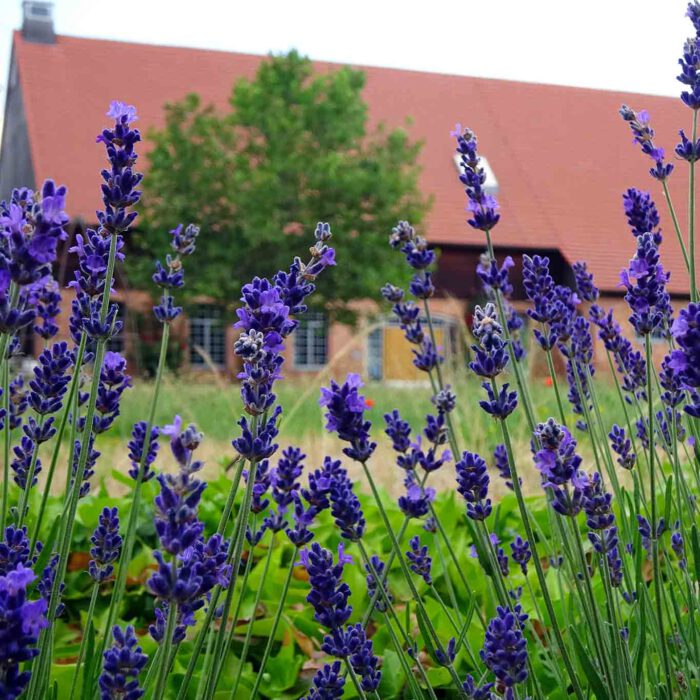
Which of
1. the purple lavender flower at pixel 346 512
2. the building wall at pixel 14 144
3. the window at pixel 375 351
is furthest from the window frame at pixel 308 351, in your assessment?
the purple lavender flower at pixel 346 512

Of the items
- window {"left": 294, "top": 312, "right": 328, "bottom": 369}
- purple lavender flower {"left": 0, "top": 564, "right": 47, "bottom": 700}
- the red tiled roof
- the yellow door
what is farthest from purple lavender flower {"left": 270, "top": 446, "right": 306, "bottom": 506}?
window {"left": 294, "top": 312, "right": 328, "bottom": 369}

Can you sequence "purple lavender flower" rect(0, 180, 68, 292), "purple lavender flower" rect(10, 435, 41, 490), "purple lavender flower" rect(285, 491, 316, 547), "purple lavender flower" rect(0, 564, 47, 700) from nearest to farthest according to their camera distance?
"purple lavender flower" rect(0, 564, 47, 700) < "purple lavender flower" rect(0, 180, 68, 292) < "purple lavender flower" rect(285, 491, 316, 547) < "purple lavender flower" rect(10, 435, 41, 490)

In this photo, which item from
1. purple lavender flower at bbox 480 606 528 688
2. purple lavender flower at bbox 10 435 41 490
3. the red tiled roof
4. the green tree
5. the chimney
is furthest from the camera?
the chimney

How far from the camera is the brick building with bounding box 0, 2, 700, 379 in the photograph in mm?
22031

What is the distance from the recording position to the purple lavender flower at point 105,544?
1511 mm

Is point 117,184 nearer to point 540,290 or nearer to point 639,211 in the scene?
point 540,290

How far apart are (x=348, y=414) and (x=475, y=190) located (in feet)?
1.99

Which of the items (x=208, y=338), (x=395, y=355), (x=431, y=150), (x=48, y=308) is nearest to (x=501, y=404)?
(x=48, y=308)

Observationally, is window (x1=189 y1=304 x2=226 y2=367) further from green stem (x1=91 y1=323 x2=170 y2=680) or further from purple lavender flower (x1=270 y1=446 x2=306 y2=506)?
green stem (x1=91 y1=323 x2=170 y2=680)

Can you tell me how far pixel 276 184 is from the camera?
19828mm

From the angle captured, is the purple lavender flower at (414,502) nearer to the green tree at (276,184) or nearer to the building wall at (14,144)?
the green tree at (276,184)

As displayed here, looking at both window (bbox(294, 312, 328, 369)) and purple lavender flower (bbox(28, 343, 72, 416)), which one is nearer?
purple lavender flower (bbox(28, 343, 72, 416))

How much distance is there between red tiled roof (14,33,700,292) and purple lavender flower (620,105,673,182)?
19.1 meters

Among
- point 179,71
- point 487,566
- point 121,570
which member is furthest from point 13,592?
point 179,71
